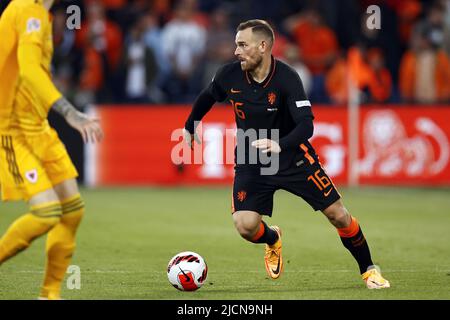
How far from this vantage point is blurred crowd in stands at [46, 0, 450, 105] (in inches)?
752

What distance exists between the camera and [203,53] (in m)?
19.4

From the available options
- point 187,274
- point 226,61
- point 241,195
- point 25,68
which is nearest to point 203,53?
point 226,61

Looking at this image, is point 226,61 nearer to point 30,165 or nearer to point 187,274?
Answer: point 187,274

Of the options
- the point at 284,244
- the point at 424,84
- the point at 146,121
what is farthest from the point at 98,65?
the point at 284,244

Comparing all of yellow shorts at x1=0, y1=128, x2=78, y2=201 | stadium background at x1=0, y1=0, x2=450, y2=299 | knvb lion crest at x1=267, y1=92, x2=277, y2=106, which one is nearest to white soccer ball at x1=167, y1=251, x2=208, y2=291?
yellow shorts at x1=0, y1=128, x2=78, y2=201

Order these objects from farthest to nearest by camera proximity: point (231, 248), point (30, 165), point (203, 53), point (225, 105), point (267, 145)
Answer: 1. point (203, 53)
2. point (225, 105)
3. point (231, 248)
4. point (267, 145)
5. point (30, 165)

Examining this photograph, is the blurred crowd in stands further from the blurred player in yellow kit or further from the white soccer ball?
the blurred player in yellow kit

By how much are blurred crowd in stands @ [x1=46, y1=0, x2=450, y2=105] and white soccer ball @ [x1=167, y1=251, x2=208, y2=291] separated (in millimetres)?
10351

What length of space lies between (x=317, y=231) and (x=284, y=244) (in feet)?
4.61

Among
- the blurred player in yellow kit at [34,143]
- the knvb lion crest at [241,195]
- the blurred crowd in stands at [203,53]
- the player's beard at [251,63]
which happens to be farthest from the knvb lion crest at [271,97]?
the blurred crowd in stands at [203,53]

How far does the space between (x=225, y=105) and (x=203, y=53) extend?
1455mm

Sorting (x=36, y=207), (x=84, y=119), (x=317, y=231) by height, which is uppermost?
(x=84, y=119)
